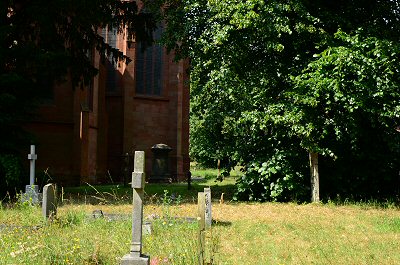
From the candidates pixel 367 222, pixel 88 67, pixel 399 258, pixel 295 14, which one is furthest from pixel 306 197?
pixel 88 67

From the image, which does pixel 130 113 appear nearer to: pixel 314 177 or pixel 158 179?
pixel 158 179

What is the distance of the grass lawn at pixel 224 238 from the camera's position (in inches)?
220

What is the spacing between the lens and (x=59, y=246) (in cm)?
561

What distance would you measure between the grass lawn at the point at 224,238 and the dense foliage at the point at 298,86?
8.61 ft

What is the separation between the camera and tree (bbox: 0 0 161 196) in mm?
12859

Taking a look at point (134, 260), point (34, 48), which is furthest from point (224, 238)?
point (34, 48)

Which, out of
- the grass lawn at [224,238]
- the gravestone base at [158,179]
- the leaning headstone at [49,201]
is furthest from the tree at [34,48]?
the gravestone base at [158,179]

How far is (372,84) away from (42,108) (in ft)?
47.3

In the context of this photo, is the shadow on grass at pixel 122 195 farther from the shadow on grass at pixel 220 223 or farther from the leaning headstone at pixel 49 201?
the leaning headstone at pixel 49 201

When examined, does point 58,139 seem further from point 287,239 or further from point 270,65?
point 287,239

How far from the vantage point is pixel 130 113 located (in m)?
25.6

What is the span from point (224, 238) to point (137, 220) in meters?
3.08

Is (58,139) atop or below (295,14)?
below

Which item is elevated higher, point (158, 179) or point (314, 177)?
point (314, 177)
